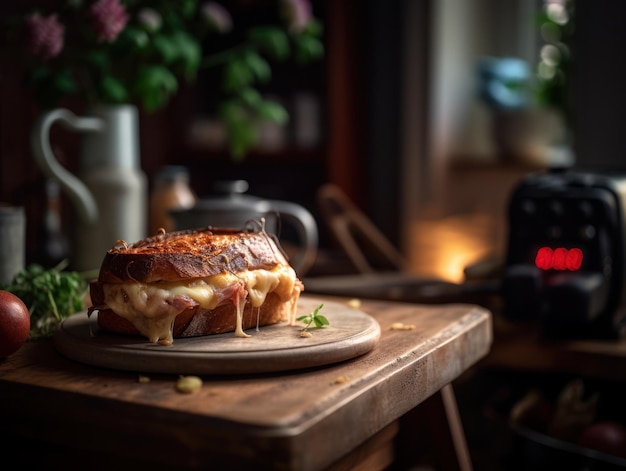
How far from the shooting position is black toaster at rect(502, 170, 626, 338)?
161cm

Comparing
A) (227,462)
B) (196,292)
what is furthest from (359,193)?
(227,462)

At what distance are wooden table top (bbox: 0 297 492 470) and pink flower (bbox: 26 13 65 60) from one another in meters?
0.70

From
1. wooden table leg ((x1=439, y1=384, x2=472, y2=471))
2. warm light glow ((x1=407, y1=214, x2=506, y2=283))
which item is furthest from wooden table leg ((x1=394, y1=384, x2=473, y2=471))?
warm light glow ((x1=407, y1=214, x2=506, y2=283))

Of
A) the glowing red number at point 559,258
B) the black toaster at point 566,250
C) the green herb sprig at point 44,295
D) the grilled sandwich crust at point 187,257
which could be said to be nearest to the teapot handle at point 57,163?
the green herb sprig at point 44,295

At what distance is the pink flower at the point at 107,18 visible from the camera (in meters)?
1.50

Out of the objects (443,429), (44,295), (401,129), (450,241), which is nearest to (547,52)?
(401,129)

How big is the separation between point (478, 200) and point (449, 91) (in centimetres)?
53

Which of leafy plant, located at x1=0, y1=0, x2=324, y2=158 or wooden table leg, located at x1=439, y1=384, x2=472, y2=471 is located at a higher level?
leafy plant, located at x1=0, y1=0, x2=324, y2=158

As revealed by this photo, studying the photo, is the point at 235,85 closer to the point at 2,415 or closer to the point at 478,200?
the point at 2,415

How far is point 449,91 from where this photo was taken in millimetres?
3744

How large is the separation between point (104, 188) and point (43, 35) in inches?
12.3

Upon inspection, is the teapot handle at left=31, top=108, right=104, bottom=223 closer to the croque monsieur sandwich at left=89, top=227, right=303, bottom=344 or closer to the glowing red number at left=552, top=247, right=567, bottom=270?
the croque monsieur sandwich at left=89, top=227, right=303, bottom=344

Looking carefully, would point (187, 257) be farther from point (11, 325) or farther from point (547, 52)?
point (547, 52)

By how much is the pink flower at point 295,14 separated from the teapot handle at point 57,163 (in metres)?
0.58
